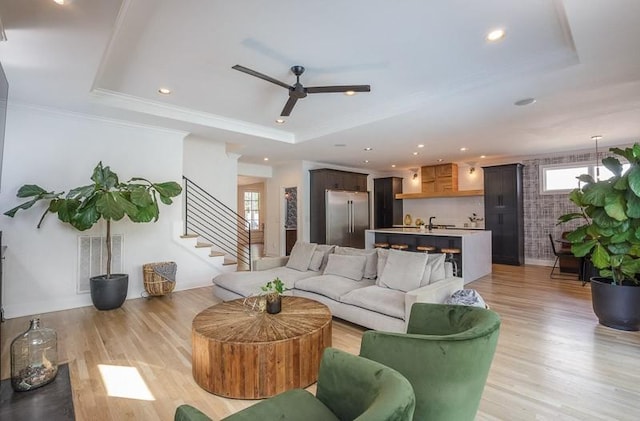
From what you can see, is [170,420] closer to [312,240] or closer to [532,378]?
[532,378]

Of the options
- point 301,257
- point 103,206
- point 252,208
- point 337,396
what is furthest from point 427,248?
point 252,208

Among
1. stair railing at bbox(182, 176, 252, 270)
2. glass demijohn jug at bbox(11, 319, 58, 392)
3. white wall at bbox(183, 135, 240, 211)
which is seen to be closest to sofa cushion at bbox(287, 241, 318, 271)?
stair railing at bbox(182, 176, 252, 270)

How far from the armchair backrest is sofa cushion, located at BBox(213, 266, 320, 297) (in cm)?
262

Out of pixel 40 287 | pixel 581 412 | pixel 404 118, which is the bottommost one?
pixel 581 412

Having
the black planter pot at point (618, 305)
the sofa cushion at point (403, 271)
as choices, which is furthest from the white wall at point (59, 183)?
the black planter pot at point (618, 305)

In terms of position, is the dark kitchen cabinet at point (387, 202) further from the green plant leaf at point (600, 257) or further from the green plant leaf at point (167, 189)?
the green plant leaf at point (167, 189)

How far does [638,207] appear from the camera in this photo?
3.12 m

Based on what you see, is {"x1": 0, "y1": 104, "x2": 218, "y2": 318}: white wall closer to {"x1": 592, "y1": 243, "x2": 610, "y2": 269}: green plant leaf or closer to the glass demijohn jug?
the glass demijohn jug

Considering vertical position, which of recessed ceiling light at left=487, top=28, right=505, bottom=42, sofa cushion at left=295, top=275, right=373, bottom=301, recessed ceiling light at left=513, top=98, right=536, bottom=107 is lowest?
sofa cushion at left=295, top=275, right=373, bottom=301

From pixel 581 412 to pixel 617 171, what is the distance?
2771 mm

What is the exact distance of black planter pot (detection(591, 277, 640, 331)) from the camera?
3.42 metres

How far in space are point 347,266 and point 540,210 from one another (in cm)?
618

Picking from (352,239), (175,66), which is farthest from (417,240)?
(175,66)

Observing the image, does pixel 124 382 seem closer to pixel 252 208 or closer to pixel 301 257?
pixel 301 257
